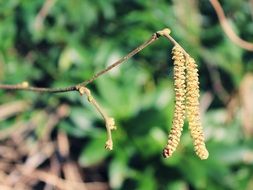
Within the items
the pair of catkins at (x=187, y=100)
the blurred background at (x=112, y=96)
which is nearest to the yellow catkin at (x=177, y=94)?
the pair of catkins at (x=187, y=100)

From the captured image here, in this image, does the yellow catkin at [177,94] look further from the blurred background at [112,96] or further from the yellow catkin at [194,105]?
the blurred background at [112,96]

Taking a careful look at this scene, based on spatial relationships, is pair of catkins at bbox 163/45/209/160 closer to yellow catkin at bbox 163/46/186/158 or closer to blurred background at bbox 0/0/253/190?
yellow catkin at bbox 163/46/186/158

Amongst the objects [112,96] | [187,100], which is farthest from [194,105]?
[112,96]

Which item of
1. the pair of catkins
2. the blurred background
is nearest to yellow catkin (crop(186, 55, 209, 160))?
the pair of catkins

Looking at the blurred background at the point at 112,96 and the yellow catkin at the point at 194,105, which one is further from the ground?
the yellow catkin at the point at 194,105

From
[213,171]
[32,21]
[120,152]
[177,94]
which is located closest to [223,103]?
[213,171]

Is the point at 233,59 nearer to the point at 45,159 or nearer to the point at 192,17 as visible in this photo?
the point at 192,17

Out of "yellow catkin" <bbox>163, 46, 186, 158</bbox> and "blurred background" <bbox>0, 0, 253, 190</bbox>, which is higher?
"yellow catkin" <bbox>163, 46, 186, 158</bbox>
